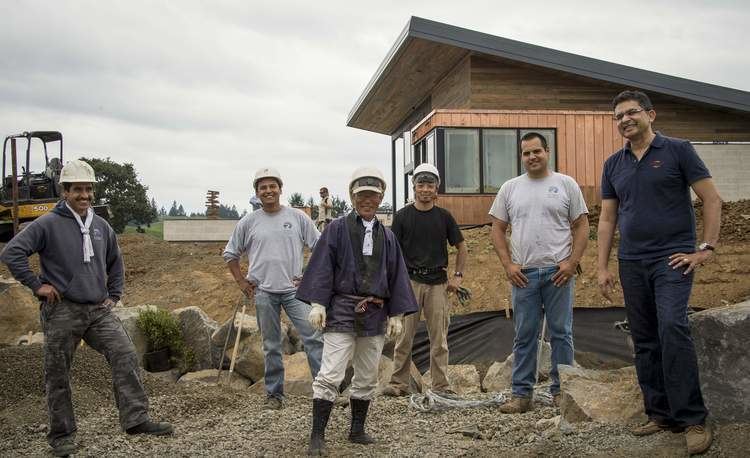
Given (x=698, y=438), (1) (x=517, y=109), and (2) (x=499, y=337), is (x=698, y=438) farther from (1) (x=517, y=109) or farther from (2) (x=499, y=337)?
(1) (x=517, y=109)

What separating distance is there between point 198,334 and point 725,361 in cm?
693

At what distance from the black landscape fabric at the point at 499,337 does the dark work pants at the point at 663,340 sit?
4537 mm

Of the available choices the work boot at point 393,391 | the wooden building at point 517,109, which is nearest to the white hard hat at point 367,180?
the work boot at point 393,391

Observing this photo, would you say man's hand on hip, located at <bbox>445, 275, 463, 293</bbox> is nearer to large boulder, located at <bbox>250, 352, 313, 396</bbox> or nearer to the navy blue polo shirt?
large boulder, located at <bbox>250, 352, 313, 396</bbox>

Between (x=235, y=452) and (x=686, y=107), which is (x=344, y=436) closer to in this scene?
(x=235, y=452)

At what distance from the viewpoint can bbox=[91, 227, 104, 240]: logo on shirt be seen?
536cm

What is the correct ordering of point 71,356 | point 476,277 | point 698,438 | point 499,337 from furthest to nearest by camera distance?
point 476,277
point 499,337
point 71,356
point 698,438

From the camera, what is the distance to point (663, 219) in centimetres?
423

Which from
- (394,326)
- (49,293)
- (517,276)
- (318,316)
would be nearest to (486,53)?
(517,276)

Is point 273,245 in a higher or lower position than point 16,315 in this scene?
higher

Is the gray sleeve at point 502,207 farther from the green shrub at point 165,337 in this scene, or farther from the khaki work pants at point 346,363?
the green shrub at point 165,337

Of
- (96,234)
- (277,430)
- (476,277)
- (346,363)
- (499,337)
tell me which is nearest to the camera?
(346,363)

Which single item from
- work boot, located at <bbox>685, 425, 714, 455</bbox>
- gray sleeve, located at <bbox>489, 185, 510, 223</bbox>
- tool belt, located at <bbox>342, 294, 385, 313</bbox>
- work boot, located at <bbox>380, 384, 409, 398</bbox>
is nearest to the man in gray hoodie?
tool belt, located at <bbox>342, 294, 385, 313</bbox>

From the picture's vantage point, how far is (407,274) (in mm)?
5059
